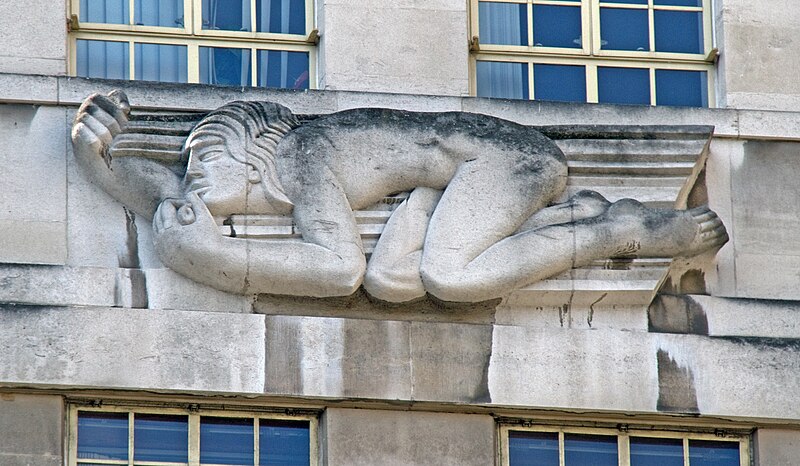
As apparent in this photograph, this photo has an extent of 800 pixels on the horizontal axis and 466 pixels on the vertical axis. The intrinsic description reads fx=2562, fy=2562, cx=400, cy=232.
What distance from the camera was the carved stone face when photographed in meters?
16.9

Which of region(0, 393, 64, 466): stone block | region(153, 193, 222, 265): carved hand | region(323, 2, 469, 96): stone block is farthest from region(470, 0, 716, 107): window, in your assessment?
region(0, 393, 64, 466): stone block

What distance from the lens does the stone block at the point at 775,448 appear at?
17.1 meters

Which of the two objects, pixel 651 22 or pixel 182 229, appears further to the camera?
pixel 651 22

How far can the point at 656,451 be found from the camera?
17.2m

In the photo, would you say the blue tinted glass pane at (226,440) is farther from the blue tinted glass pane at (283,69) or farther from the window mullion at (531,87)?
the window mullion at (531,87)

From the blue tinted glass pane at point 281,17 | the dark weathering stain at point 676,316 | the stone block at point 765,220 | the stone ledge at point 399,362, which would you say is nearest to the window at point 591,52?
the stone block at point 765,220

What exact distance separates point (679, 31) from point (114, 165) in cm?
443

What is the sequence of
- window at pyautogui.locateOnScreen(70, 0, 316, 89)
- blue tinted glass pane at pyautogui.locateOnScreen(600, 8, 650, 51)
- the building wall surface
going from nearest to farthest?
1. the building wall surface
2. window at pyautogui.locateOnScreen(70, 0, 316, 89)
3. blue tinted glass pane at pyautogui.locateOnScreen(600, 8, 650, 51)

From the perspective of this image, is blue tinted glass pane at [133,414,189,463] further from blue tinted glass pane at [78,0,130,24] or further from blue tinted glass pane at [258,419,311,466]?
blue tinted glass pane at [78,0,130,24]

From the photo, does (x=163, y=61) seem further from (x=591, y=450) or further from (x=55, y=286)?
(x=591, y=450)

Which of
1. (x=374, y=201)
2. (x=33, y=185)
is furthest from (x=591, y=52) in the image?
(x=33, y=185)

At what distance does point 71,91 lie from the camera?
17.3 meters

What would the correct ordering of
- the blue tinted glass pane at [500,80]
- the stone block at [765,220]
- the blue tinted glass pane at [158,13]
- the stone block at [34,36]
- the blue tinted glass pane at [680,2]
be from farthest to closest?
the blue tinted glass pane at [680,2] < the blue tinted glass pane at [500,80] < the blue tinted glass pane at [158,13] < the stone block at [765,220] < the stone block at [34,36]

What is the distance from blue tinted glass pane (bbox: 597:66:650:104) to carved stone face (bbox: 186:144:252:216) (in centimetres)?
299
